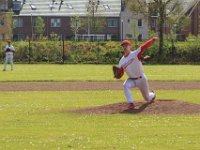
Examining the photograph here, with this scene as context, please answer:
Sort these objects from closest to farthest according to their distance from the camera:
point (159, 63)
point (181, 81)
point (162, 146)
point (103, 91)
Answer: point (162, 146) < point (103, 91) < point (181, 81) < point (159, 63)

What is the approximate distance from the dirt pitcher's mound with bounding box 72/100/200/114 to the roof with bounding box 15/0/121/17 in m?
82.3

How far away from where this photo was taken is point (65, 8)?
102562 millimetres

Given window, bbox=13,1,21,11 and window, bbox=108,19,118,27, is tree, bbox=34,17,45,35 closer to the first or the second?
window, bbox=13,1,21,11

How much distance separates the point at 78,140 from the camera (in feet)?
37.8

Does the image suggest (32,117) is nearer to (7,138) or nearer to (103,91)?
(7,138)

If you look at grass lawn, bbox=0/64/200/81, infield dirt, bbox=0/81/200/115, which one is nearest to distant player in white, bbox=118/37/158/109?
infield dirt, bbox=0/81/200/115

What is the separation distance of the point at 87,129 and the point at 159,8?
4697cm

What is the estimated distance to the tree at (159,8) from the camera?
58469 mm

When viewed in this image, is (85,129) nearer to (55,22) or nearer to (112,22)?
(112,22)

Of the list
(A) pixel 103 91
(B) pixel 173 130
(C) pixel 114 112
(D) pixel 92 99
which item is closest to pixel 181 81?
(A) pixel 103 91

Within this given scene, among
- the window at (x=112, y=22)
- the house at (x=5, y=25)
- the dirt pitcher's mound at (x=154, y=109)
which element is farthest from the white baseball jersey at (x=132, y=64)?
the window at (x=112, y=22)

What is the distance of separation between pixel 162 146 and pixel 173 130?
1.99m

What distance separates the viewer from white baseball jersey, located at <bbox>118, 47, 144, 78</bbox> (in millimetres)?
16266

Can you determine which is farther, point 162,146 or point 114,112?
point 114,112
